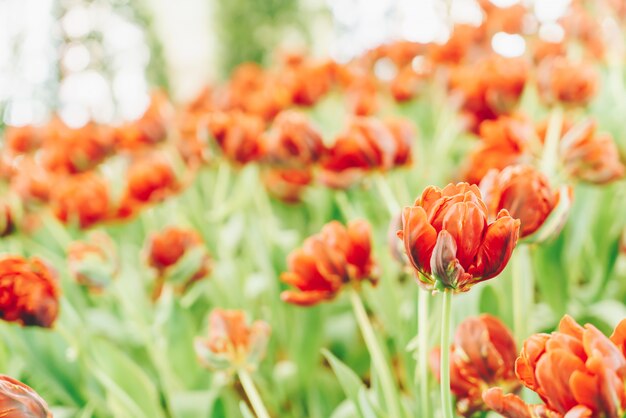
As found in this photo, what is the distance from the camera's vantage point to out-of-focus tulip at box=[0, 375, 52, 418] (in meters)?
0.40

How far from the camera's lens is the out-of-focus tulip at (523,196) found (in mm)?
488

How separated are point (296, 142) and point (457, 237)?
0.50 meters

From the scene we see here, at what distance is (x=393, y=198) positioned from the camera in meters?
0.93

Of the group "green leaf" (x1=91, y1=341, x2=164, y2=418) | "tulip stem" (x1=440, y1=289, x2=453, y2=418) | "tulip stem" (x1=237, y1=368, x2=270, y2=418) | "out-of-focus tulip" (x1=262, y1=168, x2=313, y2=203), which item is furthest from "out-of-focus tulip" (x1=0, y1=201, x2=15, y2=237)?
"tulip stem" (x1=440, y1=289, x2=453, y2=418)

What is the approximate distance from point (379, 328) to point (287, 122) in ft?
0.96

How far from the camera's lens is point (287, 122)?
87cm

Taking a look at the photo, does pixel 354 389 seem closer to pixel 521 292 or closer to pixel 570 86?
pixel 521 292

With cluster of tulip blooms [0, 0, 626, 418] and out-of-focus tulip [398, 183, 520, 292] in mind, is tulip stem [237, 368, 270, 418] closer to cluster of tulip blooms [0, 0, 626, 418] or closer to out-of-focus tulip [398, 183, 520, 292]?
A: cluster of tulip blooms [0, 0, 626, 418]

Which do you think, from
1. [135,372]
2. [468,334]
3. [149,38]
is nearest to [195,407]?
[135,372]

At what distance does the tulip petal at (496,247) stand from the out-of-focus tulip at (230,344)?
262 mm

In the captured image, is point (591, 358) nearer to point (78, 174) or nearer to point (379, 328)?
point (379, 328)

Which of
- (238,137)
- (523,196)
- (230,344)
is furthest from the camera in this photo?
(238,137)

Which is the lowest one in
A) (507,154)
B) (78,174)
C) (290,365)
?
(290,365)

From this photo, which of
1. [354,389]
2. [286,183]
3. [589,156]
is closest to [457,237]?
[354,389]
